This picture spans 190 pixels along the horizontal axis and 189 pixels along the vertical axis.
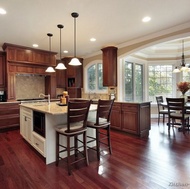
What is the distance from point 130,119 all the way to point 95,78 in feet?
9.22

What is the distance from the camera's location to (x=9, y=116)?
464 centimetres

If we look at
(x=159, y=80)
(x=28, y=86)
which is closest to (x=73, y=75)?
(x=28, y=86)

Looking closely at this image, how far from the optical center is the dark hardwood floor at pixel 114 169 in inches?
78.0

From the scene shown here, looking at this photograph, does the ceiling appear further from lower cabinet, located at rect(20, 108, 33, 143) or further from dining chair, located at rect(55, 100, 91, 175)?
lower cabinet, located at rect(20, 108, 33, 143)

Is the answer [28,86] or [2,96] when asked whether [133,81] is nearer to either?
[28,86]

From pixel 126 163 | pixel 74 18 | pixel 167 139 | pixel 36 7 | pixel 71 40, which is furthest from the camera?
pixel 71 40

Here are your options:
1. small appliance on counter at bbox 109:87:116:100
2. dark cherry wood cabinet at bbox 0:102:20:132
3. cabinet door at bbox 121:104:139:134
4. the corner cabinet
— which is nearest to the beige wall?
small appliance on counter at bbox 109:87:116:100

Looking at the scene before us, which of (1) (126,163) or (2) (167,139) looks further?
(2) (167,139)

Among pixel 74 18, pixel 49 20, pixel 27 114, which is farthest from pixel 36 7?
pixel 27 114

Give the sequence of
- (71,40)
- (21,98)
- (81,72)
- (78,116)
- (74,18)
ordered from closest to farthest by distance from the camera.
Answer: (78,116) → (74,18) → (71,40) → (21,98) → (81,72)

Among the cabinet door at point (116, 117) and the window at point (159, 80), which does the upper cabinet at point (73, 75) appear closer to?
the cabinet door at point (116, 117)

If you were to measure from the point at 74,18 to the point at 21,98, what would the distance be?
3774mm

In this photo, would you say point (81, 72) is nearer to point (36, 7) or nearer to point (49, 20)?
point (49, 20)

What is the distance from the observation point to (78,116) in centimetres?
229
